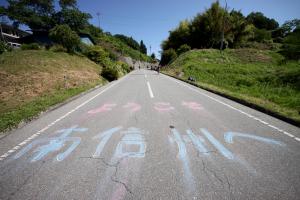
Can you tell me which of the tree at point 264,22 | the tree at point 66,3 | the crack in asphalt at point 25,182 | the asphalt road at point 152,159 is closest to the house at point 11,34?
the tree at point 66,3

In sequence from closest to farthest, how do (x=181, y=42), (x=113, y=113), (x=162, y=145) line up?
1. (x=162, y=145)
2. (x=113, y=113)
3. (x=181, y=42)

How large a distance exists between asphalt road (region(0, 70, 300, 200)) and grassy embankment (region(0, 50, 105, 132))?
1.29 meters

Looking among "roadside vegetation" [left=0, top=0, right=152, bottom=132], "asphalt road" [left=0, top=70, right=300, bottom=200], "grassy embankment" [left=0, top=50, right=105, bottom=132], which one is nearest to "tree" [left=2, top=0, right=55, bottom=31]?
"roadside vegetation" [left=0, top=0, right=152, bottom=132]

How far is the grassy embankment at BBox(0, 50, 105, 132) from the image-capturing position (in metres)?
6.39

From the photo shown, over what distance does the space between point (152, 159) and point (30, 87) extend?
11341 millimetres

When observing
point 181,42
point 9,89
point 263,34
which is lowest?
point 9,89

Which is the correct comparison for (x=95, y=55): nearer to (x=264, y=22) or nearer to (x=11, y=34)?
(x=11, y=34)

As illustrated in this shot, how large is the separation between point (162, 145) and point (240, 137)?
198 cm

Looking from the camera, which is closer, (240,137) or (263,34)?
(240,137)

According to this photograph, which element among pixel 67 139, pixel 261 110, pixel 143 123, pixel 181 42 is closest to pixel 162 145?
pixel 143 123

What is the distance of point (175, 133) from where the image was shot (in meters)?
4.49

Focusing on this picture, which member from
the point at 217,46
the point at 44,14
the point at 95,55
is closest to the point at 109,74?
the point at 95,55

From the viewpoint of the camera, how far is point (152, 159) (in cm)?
328

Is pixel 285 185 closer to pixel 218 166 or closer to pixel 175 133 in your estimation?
pixel 218 166
